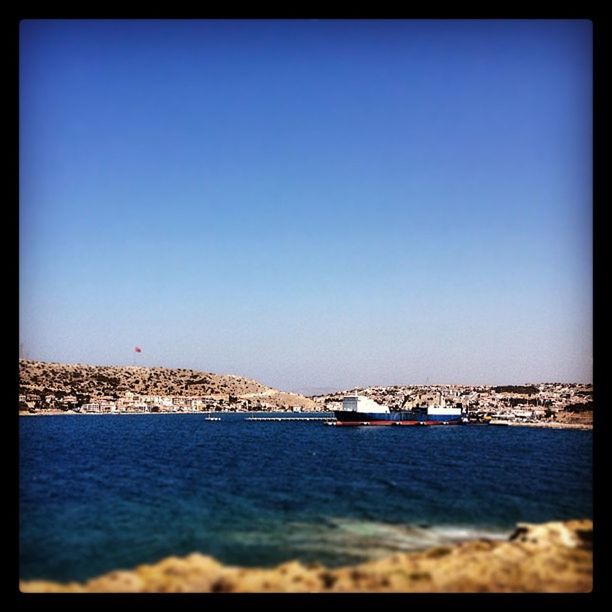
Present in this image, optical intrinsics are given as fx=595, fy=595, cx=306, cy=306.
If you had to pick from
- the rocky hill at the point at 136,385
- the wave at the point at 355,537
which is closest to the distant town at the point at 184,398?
the rocky hill at the point at 136,385

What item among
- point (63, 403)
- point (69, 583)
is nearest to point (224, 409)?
point (63, 403)

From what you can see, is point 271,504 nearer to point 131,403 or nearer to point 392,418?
point 392,418

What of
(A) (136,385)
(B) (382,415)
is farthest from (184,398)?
(B) (382,415)

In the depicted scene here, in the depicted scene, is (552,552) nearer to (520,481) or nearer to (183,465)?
(520,481)

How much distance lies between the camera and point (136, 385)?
120562 millimetres

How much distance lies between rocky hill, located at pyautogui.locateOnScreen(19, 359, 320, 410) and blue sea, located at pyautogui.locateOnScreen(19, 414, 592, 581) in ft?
231

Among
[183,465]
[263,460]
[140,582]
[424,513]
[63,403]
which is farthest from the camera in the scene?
[63,403]

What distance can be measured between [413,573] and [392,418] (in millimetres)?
62110
